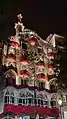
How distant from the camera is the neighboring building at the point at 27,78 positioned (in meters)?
30.6

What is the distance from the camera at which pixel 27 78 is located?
110 feet

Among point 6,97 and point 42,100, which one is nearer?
point 6,97

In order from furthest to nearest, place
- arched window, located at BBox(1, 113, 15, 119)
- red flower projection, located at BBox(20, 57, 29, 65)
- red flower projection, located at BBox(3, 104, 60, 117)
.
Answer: red flower projection, located at BBox(20, 57, 29, 65), arched window, located at BBox(1, 113, 15, 119), red flower projection, located at BBox(3, 104, 60, 117)

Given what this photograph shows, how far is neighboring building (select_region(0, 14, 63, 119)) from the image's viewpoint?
30.6 meters

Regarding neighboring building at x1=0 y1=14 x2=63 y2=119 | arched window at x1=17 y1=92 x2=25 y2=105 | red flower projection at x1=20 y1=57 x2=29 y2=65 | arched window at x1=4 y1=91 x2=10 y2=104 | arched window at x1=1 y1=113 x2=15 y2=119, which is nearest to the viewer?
arched window at x1=1 y1=113 x2=15 y2=119

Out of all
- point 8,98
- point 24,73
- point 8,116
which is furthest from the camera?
point 24,73

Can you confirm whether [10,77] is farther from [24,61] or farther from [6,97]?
[6,97]

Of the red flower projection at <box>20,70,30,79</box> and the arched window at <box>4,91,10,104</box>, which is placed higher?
the red flower projection at <box>20,70,30,79</box>

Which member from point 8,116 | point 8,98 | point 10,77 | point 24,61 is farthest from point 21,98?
point 24,61

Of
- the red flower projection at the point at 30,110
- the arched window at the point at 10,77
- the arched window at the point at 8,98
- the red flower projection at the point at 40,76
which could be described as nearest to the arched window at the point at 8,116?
the red flower projection at the point at 30,110

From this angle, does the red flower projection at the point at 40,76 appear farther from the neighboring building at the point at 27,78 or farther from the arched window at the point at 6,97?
the arched window at the point at 6,97

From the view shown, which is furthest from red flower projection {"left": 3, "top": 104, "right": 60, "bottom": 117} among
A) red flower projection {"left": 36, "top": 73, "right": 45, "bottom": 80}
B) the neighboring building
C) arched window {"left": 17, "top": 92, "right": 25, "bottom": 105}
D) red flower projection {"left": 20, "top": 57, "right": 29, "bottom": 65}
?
red flower projection {"left": 20, "top": 57, "right": 29, "bottom": 65}

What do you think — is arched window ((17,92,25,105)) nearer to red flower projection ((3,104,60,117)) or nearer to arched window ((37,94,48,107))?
red flower projection ((3,104,60,117))

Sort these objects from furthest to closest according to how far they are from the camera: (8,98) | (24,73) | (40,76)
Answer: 1. (40,76)
2. (24,73)
3. (8,98)
